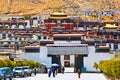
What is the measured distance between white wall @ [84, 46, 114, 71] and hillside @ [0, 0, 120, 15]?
78.4 meters

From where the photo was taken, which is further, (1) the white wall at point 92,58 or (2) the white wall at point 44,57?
(2) the white wall at point 44,57

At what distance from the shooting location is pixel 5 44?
282 ft

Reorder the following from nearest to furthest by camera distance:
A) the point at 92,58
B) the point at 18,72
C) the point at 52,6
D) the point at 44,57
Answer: the point at 18,72 < the point at 92,58 < the point at 44,57 < the point at 52,6

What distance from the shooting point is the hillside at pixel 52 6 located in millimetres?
150875

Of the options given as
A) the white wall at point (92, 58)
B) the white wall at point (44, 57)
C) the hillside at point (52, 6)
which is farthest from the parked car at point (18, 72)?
the hillside at point (52, 6)

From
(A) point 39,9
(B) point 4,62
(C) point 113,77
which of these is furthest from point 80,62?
(A) point 39,9

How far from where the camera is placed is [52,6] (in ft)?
510

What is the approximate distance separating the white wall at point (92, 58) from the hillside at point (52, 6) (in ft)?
257

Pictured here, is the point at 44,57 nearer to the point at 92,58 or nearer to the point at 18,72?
the point at 92,58

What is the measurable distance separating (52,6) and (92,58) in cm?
8748

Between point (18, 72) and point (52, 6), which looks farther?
point (52, 6)

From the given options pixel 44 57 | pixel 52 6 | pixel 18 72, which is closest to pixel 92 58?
pixel 44 57

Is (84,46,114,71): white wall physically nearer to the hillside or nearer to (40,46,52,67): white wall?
(40,46,52,67): white wall

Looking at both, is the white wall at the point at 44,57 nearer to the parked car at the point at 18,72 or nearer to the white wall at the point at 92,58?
the white wall at the point at 92,58
